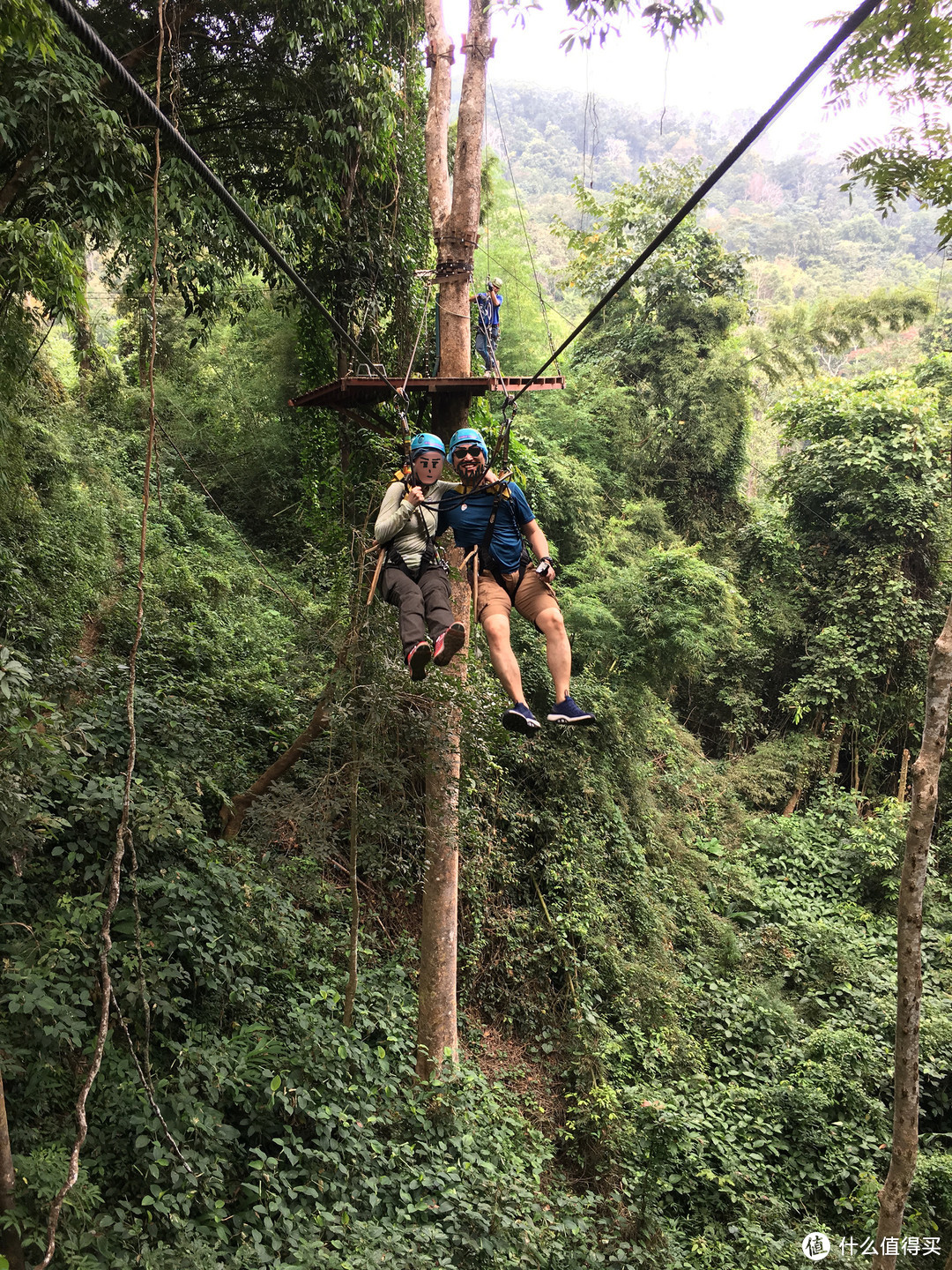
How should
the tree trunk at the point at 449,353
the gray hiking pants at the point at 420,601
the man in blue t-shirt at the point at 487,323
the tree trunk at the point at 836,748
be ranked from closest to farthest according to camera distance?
the gray hiking pants at the point at 420,601, the tree trunk at the point at 449,353, the man in blue t-shirt at the point at 487,323, the tree trunk at the point at 836,748

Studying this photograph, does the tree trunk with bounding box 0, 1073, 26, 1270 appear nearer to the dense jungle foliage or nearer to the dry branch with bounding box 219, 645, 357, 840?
the dense jungle foliage

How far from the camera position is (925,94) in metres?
5.41

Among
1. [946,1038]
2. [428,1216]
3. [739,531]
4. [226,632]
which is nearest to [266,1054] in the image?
[428,1216]

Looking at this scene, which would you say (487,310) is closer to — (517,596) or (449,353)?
(449,353)

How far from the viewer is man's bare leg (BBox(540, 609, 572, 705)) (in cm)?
400

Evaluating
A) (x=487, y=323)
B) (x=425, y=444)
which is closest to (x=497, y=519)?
(x=425, y=444)

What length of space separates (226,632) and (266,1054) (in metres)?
3.90

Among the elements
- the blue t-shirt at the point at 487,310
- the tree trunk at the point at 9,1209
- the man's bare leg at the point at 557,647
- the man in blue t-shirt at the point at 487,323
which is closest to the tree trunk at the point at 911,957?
the man's bare leg at the point at 557,647

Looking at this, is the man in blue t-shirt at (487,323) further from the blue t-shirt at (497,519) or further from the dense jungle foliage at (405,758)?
the blue t-shirt at (497,519)

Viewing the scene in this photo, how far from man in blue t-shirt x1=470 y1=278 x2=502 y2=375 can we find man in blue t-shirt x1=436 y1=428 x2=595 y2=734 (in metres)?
2.08

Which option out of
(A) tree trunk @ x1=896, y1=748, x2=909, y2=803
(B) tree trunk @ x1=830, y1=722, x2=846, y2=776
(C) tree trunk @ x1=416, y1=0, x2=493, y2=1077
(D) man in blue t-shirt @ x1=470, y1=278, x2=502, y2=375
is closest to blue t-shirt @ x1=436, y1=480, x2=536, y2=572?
(C) tree trunk @ x1=416, y1=0, x2=493, y2=1077

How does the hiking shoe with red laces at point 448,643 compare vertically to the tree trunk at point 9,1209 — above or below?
above

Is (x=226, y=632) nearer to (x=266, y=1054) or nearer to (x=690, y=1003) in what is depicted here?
(x=266, y=1054)

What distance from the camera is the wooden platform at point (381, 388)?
5.18 meters
